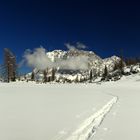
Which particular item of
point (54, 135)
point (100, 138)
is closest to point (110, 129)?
point (100, 138)

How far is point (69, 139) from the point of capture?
8070 millimetres

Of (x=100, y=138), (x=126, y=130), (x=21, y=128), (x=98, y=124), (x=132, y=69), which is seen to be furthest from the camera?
(x=132, y=69)

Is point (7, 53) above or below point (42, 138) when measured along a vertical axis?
above

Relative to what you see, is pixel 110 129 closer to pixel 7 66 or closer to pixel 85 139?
pixel 85 139

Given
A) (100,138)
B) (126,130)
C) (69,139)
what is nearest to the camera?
(69,139)

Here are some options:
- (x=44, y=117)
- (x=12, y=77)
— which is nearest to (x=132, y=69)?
(x=12, y=77)

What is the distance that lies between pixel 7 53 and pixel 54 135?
312 feet

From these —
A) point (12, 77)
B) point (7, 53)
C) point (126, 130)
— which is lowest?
point (126, 130)

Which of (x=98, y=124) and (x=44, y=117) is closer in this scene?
(x=98, y=124)

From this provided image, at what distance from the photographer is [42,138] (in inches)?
325

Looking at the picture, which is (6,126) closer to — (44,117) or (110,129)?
(44,117)

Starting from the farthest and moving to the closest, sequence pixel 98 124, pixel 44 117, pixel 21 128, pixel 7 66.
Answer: pixel 7 66
pixel 44 117
pixel 98 124
pixel 21 128

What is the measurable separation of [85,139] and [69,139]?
457 millimetres

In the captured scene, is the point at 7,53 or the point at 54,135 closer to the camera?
the point at 54,135
